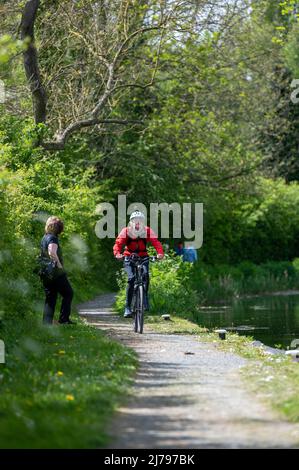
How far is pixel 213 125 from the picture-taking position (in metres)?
37.2

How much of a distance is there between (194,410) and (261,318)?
1966 centimetres

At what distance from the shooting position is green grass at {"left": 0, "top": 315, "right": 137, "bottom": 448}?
8078mm

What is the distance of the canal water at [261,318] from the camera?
2353cm

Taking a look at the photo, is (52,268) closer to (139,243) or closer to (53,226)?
(53,226)

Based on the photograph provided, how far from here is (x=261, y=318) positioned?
2911 centimetres

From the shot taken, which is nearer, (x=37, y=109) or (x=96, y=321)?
(x=96, y=321)

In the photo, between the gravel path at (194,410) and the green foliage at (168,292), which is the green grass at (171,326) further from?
the gravel path at (194,410)

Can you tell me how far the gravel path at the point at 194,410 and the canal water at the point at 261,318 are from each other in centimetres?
579

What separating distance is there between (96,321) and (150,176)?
48.5ft

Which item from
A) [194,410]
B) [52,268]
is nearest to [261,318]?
[52,268]

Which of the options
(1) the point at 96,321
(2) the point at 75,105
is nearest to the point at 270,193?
(2) the point at 75,105

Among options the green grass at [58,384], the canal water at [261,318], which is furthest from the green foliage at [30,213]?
the canal water at [261,318]

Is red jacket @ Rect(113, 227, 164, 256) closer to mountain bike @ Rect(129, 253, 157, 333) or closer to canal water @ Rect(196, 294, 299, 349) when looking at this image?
mountain bike @ Rect(129, 253, 157, 333)

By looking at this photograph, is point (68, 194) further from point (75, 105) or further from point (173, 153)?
point (173, 153)
